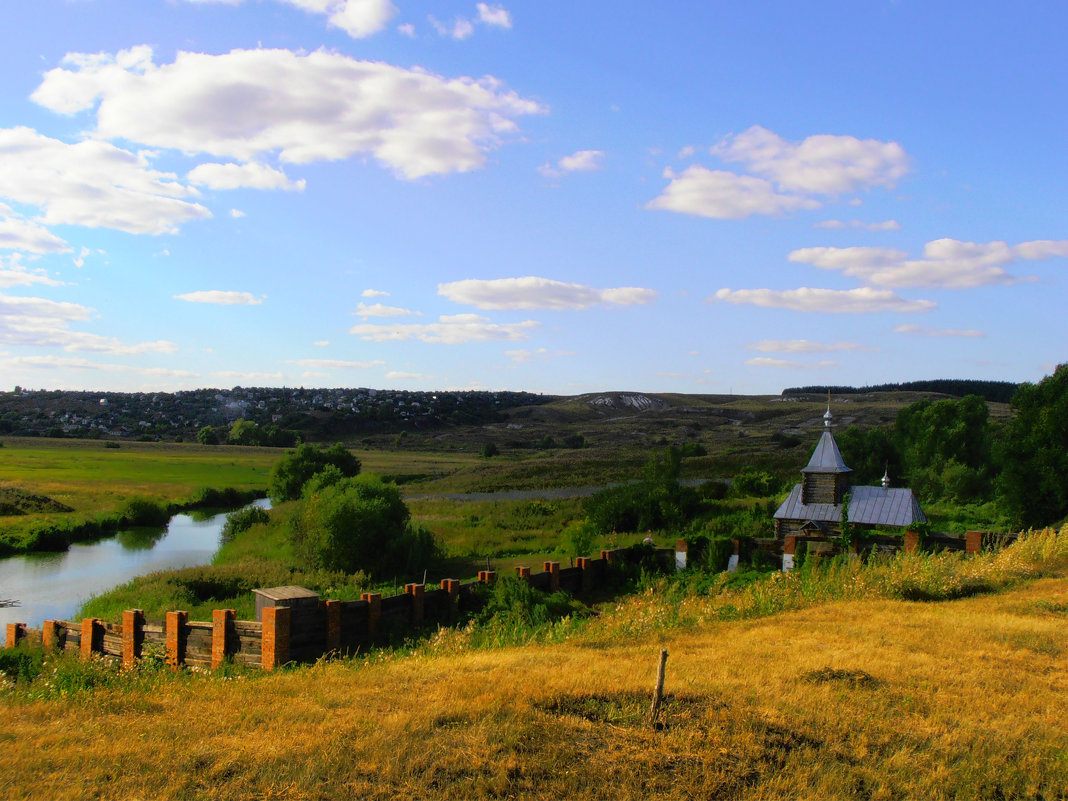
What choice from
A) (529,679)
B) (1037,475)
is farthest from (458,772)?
(1037,475)

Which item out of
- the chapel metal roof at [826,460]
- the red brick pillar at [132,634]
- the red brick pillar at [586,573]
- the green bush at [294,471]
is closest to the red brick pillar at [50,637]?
the red brick pillar at [132,634]

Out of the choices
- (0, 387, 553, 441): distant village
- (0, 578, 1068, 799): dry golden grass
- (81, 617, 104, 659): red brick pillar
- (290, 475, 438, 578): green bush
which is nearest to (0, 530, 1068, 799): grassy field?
(0, 578, 1068, 799): dry golden grass

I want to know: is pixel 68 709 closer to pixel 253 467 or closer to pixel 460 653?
pixel 460 653

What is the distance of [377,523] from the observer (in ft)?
97.1

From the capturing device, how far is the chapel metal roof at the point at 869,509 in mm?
24578

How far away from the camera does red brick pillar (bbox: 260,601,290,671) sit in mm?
13609

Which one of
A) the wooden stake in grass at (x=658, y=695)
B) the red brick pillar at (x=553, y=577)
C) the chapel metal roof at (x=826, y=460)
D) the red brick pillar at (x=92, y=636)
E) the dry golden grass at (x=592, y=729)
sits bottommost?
the red brick pillar at (x=92, y=636)

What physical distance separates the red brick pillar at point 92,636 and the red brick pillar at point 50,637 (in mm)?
1007

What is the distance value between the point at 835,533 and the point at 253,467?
236 ft

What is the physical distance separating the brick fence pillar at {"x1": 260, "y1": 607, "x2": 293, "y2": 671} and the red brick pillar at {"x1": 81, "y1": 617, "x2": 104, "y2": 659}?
5.05 metres

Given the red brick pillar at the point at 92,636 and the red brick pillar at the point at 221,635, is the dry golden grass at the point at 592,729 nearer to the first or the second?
the red brick pillar at the point at 221,635

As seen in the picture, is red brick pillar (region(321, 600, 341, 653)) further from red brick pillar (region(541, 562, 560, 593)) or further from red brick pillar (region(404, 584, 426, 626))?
red brick pillar (region(541, 562, 560, 593))

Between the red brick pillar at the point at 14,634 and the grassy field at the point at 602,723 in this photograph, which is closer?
the grassy field at the point at 602,723

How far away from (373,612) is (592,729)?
35.3 feet
